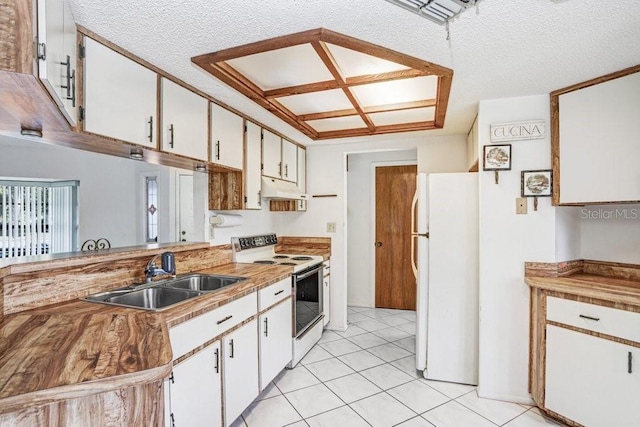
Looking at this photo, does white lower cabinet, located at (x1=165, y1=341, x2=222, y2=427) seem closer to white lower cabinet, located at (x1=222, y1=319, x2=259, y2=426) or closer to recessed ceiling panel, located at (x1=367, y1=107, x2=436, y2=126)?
white lower cabinet, located at (x1=222, y1=319, x2=259, y2=426)

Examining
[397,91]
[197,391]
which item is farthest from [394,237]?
[197,391]

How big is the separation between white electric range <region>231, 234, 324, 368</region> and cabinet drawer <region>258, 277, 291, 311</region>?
109 mm

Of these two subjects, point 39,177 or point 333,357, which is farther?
point 39,177

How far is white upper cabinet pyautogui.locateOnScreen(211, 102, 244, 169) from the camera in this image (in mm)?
2309

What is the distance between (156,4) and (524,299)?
109 inches

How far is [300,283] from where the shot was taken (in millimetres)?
2881

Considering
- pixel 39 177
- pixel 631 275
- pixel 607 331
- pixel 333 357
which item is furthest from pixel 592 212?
pixel 39 177

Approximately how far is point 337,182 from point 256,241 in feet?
3.98

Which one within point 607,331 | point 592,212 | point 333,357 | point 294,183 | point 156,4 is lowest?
point 333,357

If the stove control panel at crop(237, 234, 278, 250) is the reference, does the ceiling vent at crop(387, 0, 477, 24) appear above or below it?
above

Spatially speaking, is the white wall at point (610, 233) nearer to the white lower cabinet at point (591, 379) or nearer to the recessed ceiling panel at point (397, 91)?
the white lower cabinet at point (591, 379)

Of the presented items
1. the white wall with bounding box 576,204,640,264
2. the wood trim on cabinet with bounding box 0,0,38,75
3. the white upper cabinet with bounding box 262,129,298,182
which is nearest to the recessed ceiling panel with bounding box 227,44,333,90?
the white upper cabinet with bounding box 262,129,298,182

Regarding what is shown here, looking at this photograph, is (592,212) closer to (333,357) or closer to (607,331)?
(607,331)

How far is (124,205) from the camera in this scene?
3158mm
